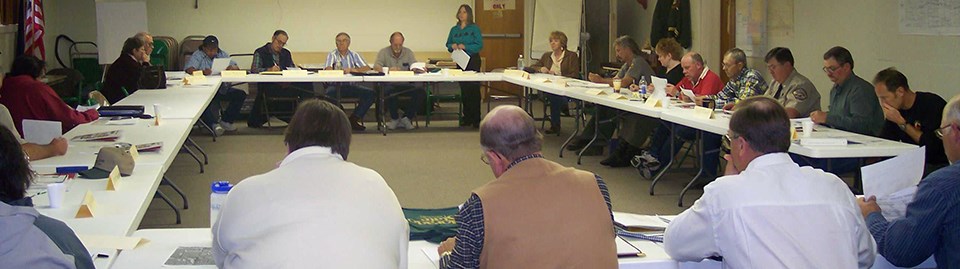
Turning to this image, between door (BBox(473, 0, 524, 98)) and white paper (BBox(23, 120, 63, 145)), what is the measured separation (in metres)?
9.37

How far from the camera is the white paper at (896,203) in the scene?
291cm

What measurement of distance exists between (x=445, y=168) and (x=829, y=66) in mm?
3020

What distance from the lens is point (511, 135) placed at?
99.3 inches

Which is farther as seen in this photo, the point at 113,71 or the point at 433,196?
the point at 113,71

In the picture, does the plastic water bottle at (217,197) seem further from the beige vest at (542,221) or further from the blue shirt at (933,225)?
the blue shirt at (933,225)

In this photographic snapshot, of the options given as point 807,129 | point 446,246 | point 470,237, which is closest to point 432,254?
point 446,246

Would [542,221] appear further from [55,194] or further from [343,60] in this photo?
[343,60]

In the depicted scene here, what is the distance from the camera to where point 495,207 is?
2414 mm

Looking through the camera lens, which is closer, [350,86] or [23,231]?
[23,231]

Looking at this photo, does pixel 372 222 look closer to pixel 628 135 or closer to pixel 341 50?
pixel 628 135

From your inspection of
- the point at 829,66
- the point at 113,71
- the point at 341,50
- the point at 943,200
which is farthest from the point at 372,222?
the point at 341,50

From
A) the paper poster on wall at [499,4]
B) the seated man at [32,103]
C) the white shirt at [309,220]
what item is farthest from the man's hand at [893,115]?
the paper poster on wall at [499,4]

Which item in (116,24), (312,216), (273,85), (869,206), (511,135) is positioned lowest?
(273,85)

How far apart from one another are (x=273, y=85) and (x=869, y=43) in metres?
5.63
